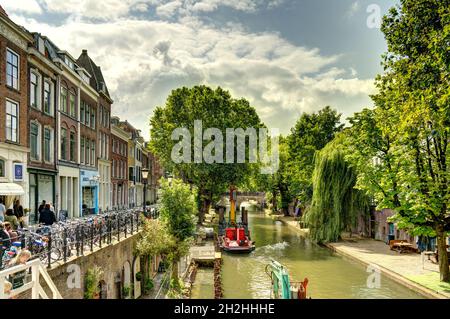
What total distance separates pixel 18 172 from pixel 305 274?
16.9 metres

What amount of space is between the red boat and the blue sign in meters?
16.5

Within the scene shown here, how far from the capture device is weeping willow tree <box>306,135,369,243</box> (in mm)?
33844

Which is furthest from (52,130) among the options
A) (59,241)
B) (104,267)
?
(59,241)

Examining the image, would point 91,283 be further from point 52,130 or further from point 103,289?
point 52,130

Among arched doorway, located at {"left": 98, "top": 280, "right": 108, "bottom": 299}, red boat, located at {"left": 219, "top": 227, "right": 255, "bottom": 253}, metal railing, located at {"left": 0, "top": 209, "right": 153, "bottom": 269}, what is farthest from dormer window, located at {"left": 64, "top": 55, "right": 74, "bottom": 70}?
arched doorway, located at {"left": 98, "top": 280, "right": 108, "bottom": 299}

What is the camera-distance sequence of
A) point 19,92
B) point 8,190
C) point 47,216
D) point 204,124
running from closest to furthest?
point 47,216 < point 8,190 < point 19,92 < point 204,124

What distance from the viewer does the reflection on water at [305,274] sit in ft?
65.1

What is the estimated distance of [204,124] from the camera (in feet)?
135

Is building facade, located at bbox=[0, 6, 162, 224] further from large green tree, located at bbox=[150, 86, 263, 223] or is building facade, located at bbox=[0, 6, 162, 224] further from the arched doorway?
large green tree, located at bbox=[150, 86, 263, 223]

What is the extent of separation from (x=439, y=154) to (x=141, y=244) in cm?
1451

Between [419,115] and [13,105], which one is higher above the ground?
[13,105]
